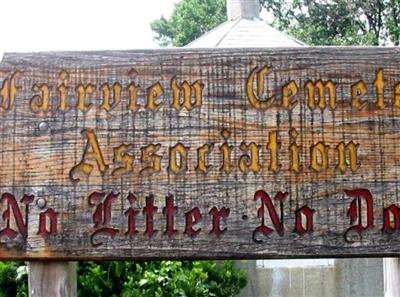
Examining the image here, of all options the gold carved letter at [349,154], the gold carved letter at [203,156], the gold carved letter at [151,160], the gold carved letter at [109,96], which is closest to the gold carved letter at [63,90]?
the gold carved letter at [109,96]

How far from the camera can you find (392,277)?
3338 millimetres

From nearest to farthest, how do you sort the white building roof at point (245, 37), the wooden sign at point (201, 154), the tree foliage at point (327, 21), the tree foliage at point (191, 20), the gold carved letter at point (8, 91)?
the wooden sign at point (201, 154) → the gold carved letter at point (8, 91) → the white building roof at point (245, 37) → the tree foliage at point (327, 21) → the tree foliage at point (191, 20)

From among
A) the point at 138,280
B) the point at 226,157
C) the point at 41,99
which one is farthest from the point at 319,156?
the point at 138,280

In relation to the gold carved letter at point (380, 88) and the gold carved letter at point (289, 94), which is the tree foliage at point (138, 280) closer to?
the gold carved letter at point (289, 94)

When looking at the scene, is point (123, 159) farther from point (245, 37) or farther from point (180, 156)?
point (245, 37)

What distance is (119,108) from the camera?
311 cm

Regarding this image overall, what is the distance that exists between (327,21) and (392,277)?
22.5 metres

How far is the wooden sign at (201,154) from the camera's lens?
3037 mm

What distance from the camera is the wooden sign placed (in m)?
3.04

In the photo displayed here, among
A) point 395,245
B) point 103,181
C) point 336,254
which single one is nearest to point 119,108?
point 103,181

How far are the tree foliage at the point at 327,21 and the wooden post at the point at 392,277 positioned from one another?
1983 cm

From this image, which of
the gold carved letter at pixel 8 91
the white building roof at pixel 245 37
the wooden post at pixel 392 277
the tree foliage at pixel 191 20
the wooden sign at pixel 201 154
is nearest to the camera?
the wooden sign at pixel 201 154

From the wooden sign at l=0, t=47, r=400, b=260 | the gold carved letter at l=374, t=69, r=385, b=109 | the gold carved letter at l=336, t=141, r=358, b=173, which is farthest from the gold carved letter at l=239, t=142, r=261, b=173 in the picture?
the gold carved letter at l=374, t=69, r=385, b=109

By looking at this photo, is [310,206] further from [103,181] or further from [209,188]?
[103,181]
